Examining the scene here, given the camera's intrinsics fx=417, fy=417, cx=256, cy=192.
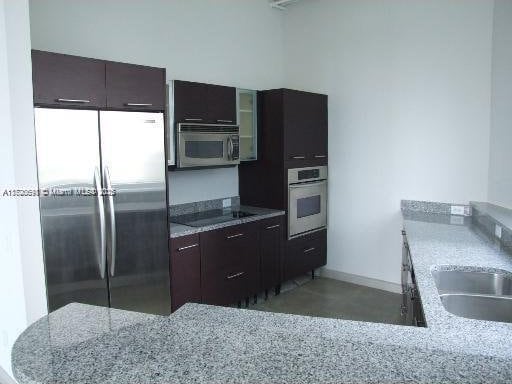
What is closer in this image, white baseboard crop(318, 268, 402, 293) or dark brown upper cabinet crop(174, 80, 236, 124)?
dark brown upper cabinet crop(174, 80, 236, 124)

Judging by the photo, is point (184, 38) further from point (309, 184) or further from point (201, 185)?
point (309, 184)

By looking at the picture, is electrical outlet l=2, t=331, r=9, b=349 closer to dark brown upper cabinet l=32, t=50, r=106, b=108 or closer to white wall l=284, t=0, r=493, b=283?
dark brown upper cabinet l=32, t=50, r=106, b=108

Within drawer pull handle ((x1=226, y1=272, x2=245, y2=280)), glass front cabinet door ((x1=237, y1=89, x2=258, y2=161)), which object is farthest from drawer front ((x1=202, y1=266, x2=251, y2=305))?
glass front cabinet door ((x1=237, y1=89, x2=258, y2=161))

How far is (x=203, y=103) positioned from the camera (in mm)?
3609

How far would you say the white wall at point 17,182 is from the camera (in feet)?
7.44

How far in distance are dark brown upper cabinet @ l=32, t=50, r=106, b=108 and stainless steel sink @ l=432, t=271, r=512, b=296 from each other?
227 centimetres

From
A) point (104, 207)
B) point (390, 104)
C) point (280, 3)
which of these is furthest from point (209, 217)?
point (280, 3)

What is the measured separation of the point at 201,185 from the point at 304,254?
52.8 inches

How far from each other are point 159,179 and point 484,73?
2.96 meters

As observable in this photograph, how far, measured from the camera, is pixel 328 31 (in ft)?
15.2

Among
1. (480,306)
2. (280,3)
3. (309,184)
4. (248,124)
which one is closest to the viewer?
(480,306)

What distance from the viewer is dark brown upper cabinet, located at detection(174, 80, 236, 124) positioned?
3.41m

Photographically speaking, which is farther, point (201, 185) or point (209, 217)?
point (201, 185)

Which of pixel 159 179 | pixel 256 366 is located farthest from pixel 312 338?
pixel 159 179
